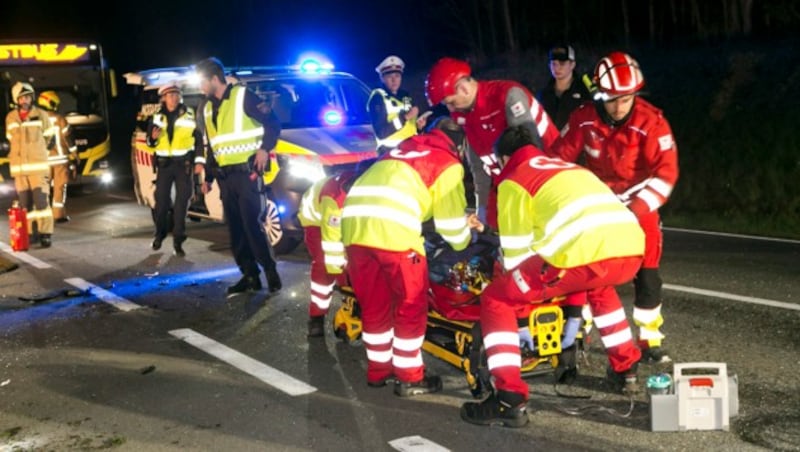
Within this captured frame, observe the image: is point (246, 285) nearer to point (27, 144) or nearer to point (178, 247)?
point (178, 247)

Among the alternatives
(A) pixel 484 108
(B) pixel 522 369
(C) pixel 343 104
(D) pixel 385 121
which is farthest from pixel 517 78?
(B) pixel 522 369

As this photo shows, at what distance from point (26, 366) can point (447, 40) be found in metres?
31.7

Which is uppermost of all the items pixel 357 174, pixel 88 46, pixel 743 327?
pixel 88 46

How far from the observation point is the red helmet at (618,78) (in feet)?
19.8

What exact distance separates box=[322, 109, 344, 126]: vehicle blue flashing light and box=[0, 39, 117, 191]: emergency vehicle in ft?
33.3

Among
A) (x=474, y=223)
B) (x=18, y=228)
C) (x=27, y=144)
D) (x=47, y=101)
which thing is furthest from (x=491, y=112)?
(x=47, y=101)

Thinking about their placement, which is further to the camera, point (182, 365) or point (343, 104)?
point (343, 104)

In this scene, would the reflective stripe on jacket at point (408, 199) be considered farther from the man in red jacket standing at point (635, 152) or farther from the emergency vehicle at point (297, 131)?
the emergency vehicle at point (297, 131)

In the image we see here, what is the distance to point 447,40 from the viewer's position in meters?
37.5

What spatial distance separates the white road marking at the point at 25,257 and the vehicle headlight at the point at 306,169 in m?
3.08

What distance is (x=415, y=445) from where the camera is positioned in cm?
516

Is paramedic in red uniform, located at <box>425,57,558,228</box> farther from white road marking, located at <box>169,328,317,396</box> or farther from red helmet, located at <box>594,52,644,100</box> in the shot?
white road marking, located at <box>169,328,317,396</box>

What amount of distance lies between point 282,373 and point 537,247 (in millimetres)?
2194

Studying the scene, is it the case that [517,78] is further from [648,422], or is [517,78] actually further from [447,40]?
[648,422]
